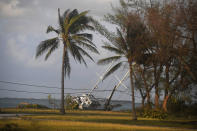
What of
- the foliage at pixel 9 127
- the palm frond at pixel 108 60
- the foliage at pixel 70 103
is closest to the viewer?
the foliage at pixel 9 127

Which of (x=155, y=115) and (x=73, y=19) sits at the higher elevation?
(x=73, y=19)

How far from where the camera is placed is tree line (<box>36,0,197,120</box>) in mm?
16797

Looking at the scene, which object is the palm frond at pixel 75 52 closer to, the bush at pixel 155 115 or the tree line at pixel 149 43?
the tree line at pixel 149 43

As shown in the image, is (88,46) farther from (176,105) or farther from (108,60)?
(176,105)

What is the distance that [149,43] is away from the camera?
67.3 feet

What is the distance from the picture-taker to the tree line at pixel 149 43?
1680 cm

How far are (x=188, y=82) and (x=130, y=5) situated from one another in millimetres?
8127

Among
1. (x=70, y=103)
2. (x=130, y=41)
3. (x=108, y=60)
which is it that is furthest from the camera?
(x=70, y=103)

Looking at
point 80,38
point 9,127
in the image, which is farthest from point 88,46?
point 9,127

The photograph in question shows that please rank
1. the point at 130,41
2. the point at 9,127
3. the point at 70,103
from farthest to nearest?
the point at 70,103 < the point at 130,41 < the point at 9,127

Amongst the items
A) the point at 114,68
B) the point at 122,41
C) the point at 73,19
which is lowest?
the point at 114,68

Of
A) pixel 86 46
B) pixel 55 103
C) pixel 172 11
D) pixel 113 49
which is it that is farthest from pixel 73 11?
pixel 55 103

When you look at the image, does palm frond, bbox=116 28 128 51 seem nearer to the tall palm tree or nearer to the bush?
the tall palm tree

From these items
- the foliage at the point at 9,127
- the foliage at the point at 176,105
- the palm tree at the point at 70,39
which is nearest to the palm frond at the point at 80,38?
the palm tree at the point at 70,39
